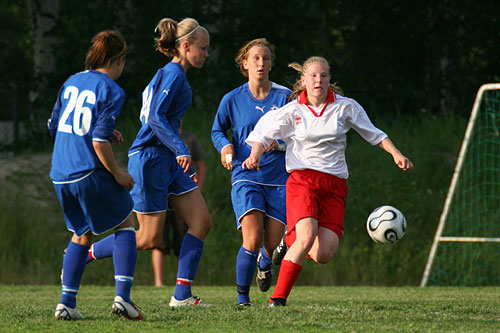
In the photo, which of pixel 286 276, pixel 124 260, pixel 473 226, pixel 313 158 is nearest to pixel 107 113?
pixel 124 260

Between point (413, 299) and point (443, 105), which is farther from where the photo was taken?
point (443, 105)

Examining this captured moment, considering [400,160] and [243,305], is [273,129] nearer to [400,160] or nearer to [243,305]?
[400,160]

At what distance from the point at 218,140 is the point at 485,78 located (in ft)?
44.3

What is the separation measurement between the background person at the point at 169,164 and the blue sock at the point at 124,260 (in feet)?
3.62

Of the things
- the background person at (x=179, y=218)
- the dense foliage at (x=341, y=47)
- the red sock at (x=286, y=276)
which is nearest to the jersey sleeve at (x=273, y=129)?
the red sock at (x=286, y=276)

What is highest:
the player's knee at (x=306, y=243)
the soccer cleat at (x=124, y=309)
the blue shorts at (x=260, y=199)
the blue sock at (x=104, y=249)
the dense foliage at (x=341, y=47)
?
the dense foliage at (x=341, y=47)

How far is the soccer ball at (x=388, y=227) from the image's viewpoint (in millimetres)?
6488

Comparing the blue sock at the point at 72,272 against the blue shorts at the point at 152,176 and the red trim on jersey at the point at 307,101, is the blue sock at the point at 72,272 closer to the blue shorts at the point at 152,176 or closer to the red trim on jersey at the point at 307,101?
the blue shorts at the point at 152,176

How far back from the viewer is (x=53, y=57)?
17.8 meters

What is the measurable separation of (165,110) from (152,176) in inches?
20.9

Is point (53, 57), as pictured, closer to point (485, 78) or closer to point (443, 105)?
point (443, 105)

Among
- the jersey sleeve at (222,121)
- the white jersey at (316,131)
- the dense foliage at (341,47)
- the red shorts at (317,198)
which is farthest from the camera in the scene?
the dense foliage at (341,47)

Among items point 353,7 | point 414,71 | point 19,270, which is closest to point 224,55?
point 353,7

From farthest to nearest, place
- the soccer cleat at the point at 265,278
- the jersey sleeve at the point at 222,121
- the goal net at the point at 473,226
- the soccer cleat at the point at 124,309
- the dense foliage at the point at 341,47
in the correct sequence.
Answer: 1. the dense foliage at the point at 341,47
2. the goal net at the point at 473,226
3. the soccer cleat at the point at 265,278
4. the jersey sleeve at the point at 222,121
5. the soccer cleat at the point at 124,309
